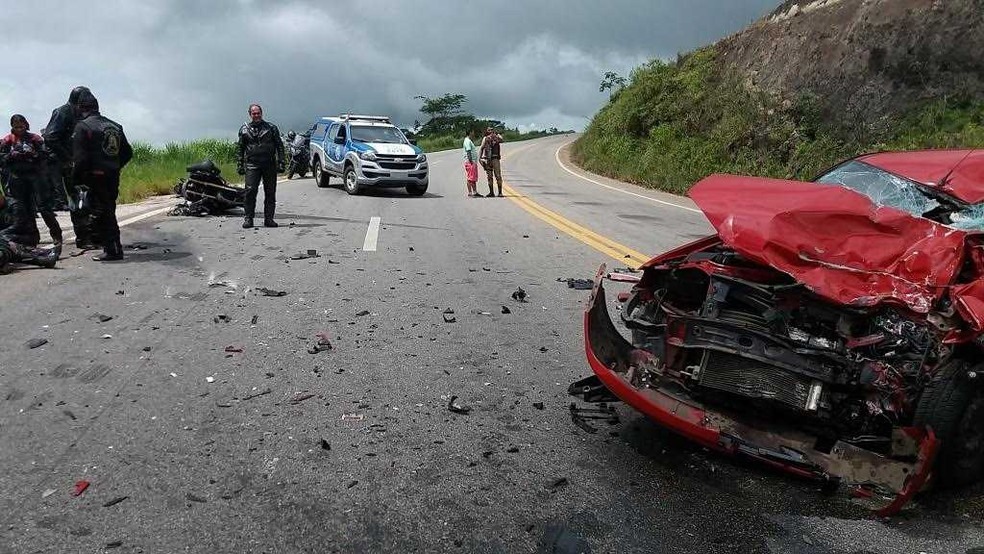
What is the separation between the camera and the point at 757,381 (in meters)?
3.07

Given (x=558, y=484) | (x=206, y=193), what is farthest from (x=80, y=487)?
(x=206, y=193)

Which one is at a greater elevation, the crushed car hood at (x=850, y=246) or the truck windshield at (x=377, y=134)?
the truck windshield at (x=377, y=134)

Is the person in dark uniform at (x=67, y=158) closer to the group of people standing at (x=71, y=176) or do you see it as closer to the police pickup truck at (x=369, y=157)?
the group of people standing at (x=71, y=176)

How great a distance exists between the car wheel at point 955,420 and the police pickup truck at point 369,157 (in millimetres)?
15199

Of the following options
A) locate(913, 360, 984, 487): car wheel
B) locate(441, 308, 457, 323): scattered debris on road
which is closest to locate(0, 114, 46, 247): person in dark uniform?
locate(441, 308, 457, 323): scattered debris on road

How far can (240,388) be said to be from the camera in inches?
166

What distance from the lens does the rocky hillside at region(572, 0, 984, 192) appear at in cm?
1928

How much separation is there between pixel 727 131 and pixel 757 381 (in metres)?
22.8

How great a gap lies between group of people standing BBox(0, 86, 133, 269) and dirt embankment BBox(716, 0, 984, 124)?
20.1 meters

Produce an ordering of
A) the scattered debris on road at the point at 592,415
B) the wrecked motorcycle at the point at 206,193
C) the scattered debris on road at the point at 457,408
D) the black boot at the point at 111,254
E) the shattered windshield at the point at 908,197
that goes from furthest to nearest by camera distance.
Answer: the wrecked motorcycle at the point at 206,193, the black boot at the point at 111,254, the scattered debris on road at the point at 457,408, the scattered debris on road at the point at 592,415, the shattered windshield at the point at 908,197

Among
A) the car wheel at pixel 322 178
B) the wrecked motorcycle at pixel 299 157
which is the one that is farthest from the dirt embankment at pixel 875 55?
the wrecked motorcycle at pixel 299 157

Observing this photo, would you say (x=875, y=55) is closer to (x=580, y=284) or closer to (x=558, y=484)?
(x=580, y=284)

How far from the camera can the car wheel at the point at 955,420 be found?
9.36 feet

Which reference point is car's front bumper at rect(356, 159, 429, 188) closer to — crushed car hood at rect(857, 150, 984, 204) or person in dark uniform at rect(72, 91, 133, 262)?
person in dark uniform at rect(72, 91, 133, 262)
